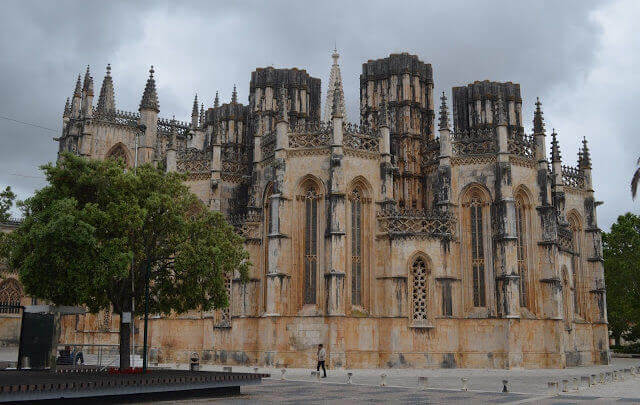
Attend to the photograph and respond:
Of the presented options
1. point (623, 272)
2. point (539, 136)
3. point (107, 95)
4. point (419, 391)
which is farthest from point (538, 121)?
point (107, 95)

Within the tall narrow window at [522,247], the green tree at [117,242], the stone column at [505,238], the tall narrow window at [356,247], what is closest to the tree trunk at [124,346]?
the green tree at [117,242]

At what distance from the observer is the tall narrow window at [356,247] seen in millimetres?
37250

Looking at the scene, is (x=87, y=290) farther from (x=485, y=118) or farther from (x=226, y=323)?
(x=485, y=118)

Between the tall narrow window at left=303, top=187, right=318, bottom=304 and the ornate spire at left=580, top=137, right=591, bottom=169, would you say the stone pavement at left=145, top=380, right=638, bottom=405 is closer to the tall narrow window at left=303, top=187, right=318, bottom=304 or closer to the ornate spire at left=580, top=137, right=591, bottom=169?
the tall narrow window at left=303, top=187, right=318, bottom=304

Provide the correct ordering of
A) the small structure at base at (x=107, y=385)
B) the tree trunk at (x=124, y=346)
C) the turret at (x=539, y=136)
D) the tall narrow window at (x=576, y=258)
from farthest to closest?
the tall narrow window at (x=576, y=258)
the turret at (x=539, y=136)
the tree trunk at (x=124, y=346)
the small structure at base at (x=107, y=385)

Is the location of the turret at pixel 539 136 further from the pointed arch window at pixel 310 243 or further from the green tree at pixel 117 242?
the green tree at pixel 117 242

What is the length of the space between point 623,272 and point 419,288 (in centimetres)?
2660

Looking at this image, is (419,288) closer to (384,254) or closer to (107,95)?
(384,254)

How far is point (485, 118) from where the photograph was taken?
164 ft

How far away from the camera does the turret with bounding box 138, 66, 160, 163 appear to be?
Result: 177 feet

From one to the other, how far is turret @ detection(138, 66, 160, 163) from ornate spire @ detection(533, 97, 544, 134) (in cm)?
3036

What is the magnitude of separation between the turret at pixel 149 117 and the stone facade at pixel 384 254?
10.5m

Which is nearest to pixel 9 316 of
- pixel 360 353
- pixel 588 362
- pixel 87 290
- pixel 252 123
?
pixel 252 123

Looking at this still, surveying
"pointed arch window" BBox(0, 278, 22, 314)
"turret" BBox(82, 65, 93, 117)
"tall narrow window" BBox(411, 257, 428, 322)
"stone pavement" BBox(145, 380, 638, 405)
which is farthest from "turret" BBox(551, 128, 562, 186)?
"pointed arch window" BBox(0, 278, 22, 314)
